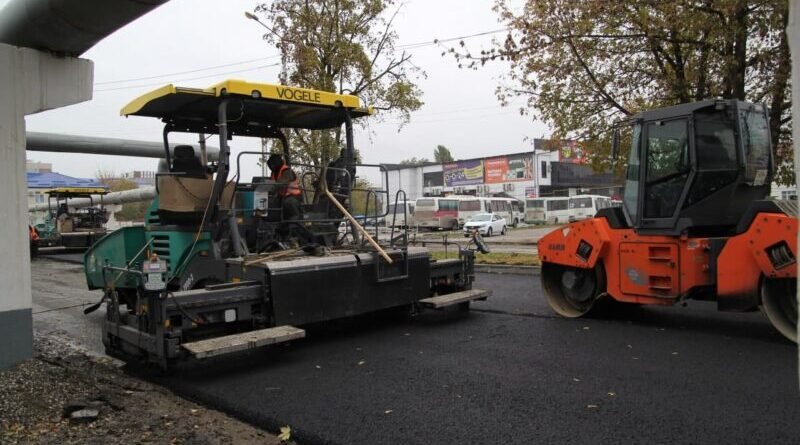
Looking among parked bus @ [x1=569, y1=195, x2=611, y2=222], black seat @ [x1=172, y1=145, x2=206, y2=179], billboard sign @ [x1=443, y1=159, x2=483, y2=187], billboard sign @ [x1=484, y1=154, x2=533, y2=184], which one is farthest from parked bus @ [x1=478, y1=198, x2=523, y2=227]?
black seat @ [x1=172, y1=145, x2=206, y2=179]

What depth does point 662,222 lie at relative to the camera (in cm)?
712

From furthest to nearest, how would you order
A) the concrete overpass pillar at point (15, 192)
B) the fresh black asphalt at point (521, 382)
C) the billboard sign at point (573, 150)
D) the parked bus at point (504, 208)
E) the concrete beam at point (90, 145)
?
1. the parked bus at point (504, 208)
2. the concrete beam at point (90, 145)
3. the billboard sign at point (573, 150)
4. the concrete overpass pillar at point (15, 192)
5. the fresh black asphalt at point (521, 382)

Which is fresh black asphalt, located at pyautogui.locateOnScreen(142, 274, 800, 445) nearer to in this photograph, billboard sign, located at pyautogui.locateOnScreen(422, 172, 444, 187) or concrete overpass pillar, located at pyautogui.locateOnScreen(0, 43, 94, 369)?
concrete overpass pillar, located at pyautogui.locateOnScreen(0, 43, 94, 369)

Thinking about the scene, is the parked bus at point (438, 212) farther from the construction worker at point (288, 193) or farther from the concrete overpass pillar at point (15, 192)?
the concrete overpass pillar at point (15, 192)

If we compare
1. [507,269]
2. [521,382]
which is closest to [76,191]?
[507,269]

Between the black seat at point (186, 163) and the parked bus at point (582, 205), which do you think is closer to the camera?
the black seat at point (186, 163)

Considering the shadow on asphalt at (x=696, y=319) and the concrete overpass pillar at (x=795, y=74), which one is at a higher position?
the concrete overpass pillar at (x=795, y=74)

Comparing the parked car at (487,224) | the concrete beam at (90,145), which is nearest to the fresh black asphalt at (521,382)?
the concrete beam at (90,145)

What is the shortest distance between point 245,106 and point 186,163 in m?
0.94

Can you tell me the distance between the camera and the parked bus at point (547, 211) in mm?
46731

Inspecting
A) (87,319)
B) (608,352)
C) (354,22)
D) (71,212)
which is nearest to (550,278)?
(608,352)

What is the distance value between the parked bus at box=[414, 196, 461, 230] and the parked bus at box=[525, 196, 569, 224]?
812cm

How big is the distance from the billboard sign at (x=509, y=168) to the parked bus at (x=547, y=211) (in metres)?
14.8

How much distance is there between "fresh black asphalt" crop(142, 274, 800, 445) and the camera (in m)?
4.16
